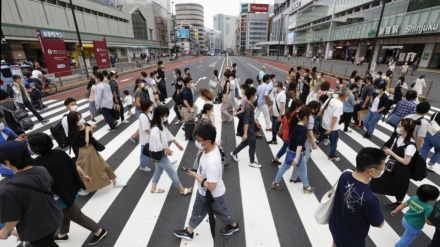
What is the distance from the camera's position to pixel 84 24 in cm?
3794

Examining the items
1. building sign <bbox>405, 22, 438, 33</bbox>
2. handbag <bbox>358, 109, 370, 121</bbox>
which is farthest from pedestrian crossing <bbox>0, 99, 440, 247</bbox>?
building sign <bbox>405, 22, 438, 33</bbox>

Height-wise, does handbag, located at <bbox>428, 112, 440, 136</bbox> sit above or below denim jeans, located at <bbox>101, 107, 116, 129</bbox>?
above

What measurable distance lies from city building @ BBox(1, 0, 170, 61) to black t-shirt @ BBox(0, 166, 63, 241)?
896 inches

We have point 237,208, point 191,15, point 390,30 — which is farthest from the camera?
point 191,15

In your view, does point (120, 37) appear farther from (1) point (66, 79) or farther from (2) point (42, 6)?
(1) point (66, 79)

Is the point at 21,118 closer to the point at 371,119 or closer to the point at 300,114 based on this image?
the point at 300,114

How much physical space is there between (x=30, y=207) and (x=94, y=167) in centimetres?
202

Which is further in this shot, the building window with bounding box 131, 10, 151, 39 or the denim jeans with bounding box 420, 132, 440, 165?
the building window with bounding box 131, 10, 151, 39

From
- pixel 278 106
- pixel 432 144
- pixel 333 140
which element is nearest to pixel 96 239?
pixel 278 106

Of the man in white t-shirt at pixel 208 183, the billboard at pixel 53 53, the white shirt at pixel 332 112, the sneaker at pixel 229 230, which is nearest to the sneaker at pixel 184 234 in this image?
the man in white t-shirt at pixel 208 183

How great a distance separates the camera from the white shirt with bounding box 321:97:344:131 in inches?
193

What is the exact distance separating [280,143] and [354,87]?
351 centimetres

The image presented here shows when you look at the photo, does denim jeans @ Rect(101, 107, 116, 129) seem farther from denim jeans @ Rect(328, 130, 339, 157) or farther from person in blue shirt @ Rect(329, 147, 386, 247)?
person in blue shirt @ Rect(329, 147, 386, 247)

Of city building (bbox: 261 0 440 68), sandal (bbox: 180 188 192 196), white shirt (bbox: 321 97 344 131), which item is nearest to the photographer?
sandal (bbox: 180 188 192 196)
